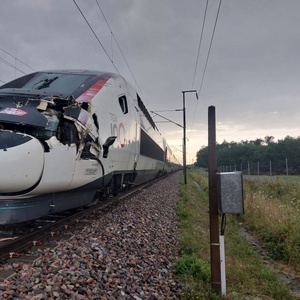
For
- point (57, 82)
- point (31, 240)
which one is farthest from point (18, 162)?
point (57, 82)

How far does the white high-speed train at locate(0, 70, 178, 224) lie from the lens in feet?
15.4

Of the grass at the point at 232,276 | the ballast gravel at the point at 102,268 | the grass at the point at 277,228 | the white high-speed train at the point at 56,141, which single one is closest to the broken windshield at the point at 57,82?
the white high-speed train at the point at 56,141

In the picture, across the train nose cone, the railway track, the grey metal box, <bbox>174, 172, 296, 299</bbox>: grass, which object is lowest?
<bbox>174, 172, 296, 299</bbox>: grass

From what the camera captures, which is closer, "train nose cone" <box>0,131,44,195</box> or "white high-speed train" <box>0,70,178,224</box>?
"train nose cone" <box>0,131,44,195</box>

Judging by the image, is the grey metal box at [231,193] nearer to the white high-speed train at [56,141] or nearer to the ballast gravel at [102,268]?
the ballast gravel at [102,268]

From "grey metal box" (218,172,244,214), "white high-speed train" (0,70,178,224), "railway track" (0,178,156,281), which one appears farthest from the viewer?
"white high-speed train" (0,70,178,224)

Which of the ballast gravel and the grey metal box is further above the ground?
the grey metal box

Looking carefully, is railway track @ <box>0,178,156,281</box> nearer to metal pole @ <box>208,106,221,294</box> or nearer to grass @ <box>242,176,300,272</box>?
metal pole @ <box>208,106,221,294</box>

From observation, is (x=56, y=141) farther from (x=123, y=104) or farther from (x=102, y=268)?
(x=123, y=104)

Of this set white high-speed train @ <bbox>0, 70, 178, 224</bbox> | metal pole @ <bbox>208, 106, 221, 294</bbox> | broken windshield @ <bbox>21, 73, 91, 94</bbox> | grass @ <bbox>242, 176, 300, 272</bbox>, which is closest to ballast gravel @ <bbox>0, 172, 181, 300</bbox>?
metal pole @ <bbox>208, 106, 221, 294</bbox>

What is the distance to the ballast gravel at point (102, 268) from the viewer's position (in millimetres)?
3375

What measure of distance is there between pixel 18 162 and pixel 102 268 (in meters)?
1.78

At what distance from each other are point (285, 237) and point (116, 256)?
4.39 metres

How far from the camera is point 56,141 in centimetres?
519
